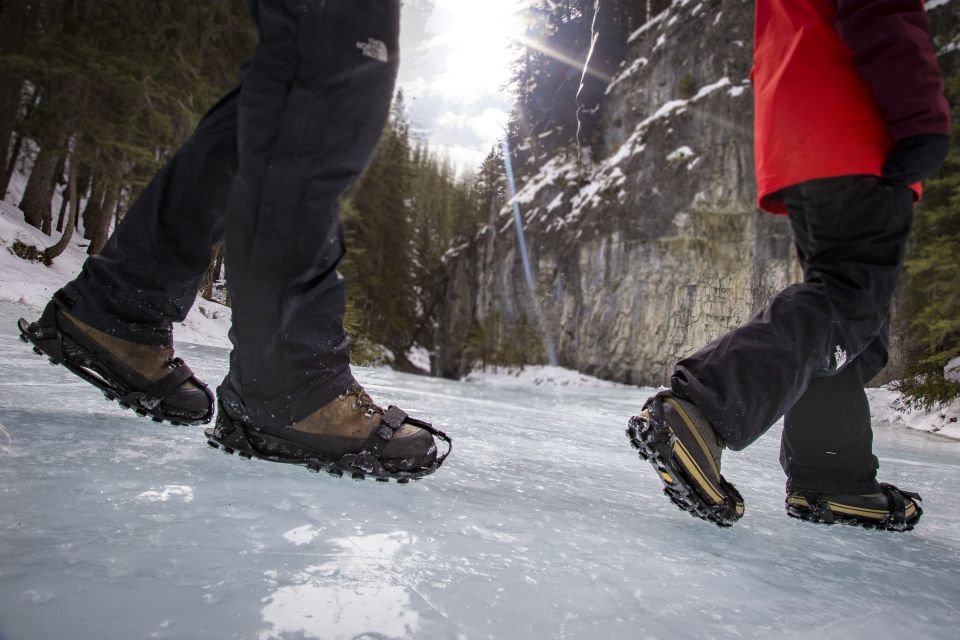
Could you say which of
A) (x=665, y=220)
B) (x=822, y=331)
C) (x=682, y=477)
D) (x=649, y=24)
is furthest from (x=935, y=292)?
(x=649, y=24)

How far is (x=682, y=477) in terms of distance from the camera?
1023mm

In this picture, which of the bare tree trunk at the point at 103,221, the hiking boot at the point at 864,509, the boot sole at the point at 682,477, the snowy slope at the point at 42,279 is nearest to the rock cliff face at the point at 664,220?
the snowy slope at the point at 42,279

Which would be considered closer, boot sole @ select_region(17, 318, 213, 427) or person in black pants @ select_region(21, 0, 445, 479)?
person in black pants @ select_region(21, 0, 445, 479)

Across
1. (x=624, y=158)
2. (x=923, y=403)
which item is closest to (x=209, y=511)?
(x=923, y=403)

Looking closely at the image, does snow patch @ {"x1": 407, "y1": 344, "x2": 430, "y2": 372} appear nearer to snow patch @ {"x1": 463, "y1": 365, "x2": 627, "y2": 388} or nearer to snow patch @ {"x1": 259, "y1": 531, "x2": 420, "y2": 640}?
snow patch @ {"x1": 463, "y1": 365, "x2": 627, "y2": 388}

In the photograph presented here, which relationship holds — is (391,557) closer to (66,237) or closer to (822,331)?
(822,331)

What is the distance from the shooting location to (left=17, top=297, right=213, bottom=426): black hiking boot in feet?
3.89

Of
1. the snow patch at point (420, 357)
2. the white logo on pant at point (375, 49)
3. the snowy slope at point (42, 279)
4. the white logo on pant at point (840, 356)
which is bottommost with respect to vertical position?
the snow patch at point (420, 357)

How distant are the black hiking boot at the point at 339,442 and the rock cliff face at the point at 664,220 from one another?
17.7 metres

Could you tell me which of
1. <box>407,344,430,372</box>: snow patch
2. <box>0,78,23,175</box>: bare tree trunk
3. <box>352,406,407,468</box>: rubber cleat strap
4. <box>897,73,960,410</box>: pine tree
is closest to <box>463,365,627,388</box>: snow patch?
<box>407,344,430,372</box>: snow patch

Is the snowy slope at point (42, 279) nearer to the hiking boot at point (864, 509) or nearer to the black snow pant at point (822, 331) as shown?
the black snow pant at point (822, 331)

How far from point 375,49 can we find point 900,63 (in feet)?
3.45

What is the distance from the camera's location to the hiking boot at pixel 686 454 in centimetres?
101

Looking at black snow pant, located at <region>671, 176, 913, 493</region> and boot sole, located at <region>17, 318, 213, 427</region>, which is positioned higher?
black snow pant, located at <region>671, 176, 913, 493</region>
